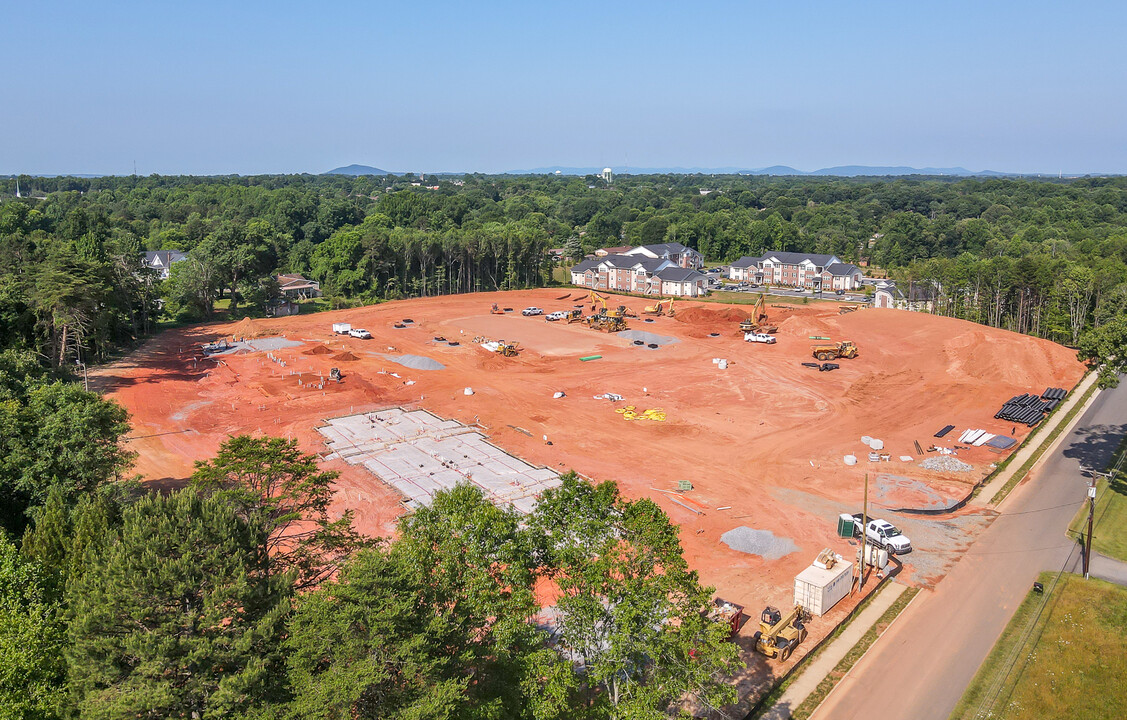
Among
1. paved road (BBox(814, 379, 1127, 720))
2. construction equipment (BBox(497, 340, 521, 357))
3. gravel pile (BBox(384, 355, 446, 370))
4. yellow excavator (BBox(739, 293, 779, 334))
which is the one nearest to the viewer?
paved road (BBox(814, 379, 1127, 720))

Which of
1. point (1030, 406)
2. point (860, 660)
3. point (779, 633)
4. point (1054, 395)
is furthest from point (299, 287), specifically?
point (860, 660)

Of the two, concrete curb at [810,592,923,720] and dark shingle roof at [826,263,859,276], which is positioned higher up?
dark shingle roof at [826,263,859,276]

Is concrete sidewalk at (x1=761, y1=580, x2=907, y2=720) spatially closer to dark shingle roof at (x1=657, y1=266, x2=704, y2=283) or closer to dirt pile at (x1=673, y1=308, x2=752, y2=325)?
dirt pile at (x1=673, y1=308, x2=752, y2=325)

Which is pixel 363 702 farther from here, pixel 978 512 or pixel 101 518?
pixel 978 512

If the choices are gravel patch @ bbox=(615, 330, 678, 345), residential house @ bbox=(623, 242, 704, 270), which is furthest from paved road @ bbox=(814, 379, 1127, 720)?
residential house @ bbox=(623, 242, 704, 270)

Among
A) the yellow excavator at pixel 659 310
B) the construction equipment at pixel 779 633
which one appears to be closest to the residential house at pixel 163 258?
the yellow excavator at pixel 659 310

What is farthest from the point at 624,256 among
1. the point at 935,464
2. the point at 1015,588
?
the point at 1015,588

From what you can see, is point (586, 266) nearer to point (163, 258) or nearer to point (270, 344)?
point (270, 344)
